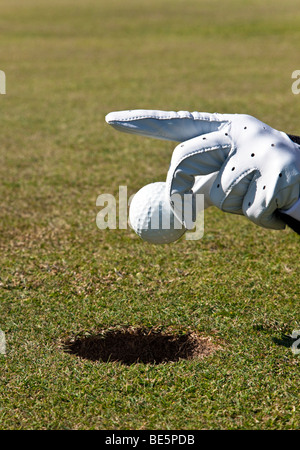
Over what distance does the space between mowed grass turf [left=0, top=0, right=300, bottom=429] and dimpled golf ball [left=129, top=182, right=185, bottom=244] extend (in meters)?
0.84

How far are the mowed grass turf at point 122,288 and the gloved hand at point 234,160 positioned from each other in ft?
3.34

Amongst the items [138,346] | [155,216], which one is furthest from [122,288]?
[155,216]

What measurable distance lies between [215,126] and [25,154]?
6.30 m

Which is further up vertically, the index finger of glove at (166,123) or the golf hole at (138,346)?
Answer: the index finger of glove at (166,123)

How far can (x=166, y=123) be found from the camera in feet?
11.4

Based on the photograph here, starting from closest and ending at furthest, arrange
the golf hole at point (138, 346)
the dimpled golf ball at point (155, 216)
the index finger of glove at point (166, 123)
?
1. the index finger of glove at point (166, 123)
2. the dimpled golf ball at point (155, 216)
3. the golf hole at point (138, 346)

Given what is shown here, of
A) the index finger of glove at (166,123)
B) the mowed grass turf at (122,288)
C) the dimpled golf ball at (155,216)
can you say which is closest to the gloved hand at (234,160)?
the index finger of glove at (166,123)

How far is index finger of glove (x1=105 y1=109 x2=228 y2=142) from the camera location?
347 centimetres

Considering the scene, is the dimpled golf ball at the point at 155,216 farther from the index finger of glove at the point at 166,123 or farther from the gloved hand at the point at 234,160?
the index finger of glove at the point at 166,123

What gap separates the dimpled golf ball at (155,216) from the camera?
3604 millimetres

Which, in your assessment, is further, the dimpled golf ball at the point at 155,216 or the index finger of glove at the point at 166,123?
the dimpled golf ball at the point at 155,216

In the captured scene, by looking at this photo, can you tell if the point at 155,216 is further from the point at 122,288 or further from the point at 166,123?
the point at 122,288

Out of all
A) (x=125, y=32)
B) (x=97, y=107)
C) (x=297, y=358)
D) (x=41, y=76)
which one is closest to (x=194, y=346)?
(x=297, y=358)
